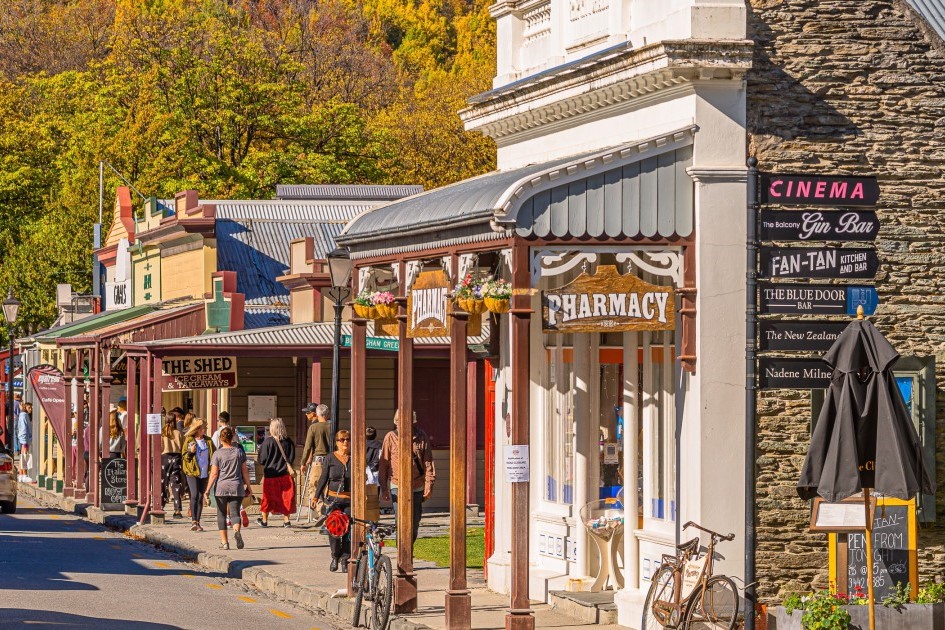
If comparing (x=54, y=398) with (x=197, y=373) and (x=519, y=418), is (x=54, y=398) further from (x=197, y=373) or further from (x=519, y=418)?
(x=519, y=418)

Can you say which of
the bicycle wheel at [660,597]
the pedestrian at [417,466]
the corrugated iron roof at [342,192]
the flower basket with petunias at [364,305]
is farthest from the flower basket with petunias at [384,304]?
the corrugated iron roof at [342,192]

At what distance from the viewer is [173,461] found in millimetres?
30219

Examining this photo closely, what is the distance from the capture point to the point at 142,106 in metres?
60.7

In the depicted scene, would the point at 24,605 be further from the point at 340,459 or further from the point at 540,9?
the point at 540,9

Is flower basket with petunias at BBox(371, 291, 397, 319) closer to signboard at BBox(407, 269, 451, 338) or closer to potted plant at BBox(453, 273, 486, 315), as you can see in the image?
signboard at BBox(407, 269, 451, 338)

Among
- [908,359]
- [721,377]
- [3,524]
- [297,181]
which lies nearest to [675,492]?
[721,377]

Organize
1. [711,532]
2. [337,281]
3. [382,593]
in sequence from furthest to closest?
[337,281], [382,593], [711,532]

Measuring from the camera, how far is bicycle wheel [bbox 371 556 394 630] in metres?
15.3

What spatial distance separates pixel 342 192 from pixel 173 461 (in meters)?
16.6

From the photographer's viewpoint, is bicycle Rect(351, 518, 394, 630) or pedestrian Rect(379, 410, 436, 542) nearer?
bicycle Rect(351, 518, 394, 630)

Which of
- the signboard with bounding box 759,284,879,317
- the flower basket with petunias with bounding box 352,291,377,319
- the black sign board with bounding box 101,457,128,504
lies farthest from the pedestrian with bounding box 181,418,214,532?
the signboard with bounding box 759,284,879,317

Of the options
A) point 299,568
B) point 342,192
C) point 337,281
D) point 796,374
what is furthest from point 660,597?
point 342,192

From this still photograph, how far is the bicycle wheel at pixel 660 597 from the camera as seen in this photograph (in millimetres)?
13555

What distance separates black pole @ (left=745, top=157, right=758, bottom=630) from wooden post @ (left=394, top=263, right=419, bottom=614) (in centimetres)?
379
